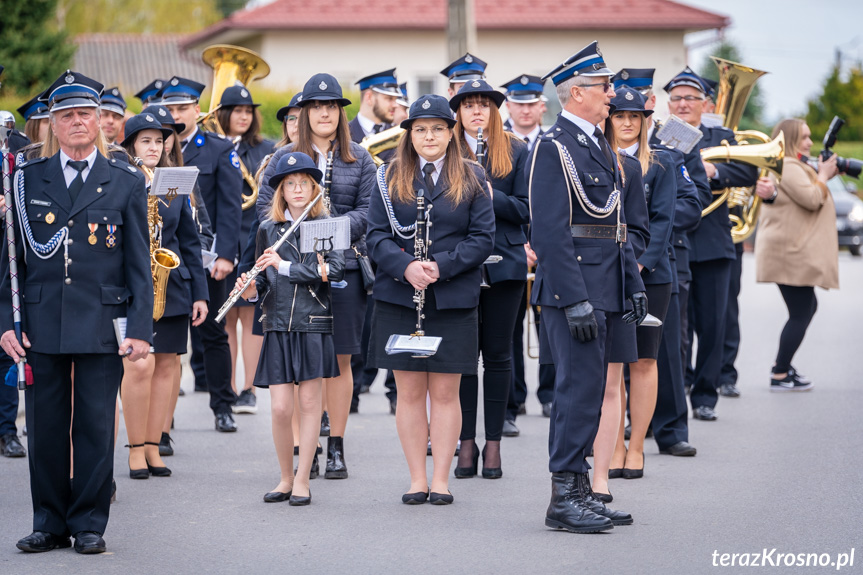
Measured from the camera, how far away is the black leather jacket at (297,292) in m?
7.12

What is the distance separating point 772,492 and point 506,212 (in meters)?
2.32

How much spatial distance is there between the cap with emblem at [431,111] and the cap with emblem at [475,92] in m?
0.71

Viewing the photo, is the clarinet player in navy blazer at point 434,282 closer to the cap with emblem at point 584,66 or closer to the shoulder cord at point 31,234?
the cap with emblem at point 584,66

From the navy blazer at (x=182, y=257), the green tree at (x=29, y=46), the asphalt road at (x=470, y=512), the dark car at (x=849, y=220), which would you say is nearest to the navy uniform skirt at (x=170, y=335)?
the navy blazer at (x=182, y=257)

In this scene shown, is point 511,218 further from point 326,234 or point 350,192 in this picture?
point 326,234

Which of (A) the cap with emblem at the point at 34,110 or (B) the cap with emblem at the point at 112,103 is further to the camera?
(B) the cap with emblem at the point at 112,103

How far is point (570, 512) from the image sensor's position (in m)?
6.32

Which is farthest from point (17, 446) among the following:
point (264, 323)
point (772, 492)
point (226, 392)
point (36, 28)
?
point (36, 28)

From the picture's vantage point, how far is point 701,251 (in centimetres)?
988

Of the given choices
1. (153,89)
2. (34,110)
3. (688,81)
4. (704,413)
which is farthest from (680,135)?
(34,110)

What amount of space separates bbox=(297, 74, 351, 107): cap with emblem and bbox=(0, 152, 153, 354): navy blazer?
6.74ft

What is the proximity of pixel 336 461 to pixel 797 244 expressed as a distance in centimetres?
560

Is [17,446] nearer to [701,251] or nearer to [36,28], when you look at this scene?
[701,251]

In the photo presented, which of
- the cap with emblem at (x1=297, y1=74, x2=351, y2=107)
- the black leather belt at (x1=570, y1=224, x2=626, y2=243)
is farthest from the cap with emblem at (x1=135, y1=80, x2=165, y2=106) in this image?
the black leather belt at (x1=570, y1=224, x2=626, y2=243)
